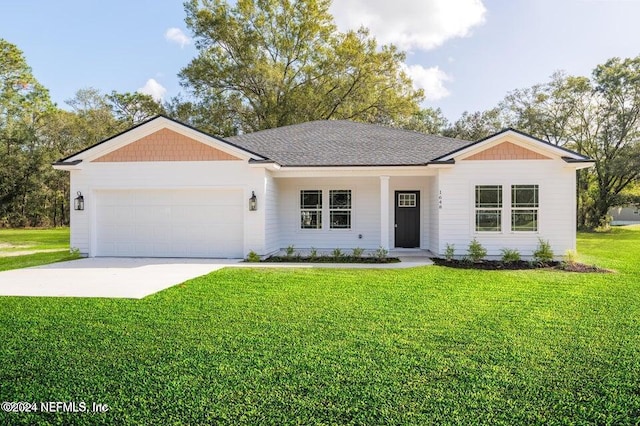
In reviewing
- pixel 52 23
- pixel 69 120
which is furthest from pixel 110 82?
pixel 52 23

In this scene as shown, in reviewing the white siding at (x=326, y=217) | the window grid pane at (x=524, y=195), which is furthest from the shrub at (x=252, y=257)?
the window grid pane at (x=524, y=195)

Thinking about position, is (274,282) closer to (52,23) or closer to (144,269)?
(144,269)

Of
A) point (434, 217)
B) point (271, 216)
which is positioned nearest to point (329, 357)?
point (271, 216)

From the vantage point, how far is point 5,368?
4.15 metres

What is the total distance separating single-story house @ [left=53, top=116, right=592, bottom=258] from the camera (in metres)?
12.3

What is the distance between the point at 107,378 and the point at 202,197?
9456mm

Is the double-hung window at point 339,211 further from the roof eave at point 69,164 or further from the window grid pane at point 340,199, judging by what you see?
the roof eave at point 69,164

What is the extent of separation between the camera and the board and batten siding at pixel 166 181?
41.2 ft

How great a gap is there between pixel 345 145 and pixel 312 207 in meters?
2.59

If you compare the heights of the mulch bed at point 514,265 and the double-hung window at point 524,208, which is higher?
the double-hung window at point 524,208

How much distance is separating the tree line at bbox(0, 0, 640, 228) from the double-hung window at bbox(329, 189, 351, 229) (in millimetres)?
15756

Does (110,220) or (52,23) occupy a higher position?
(52,23)

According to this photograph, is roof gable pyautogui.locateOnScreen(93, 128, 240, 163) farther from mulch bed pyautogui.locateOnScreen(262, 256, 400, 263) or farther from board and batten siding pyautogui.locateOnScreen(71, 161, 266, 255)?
mulch bed pyautogui.locateOnScreen(262, 256, 400, 263)

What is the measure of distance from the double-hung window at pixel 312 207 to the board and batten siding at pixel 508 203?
4331 millimetres
